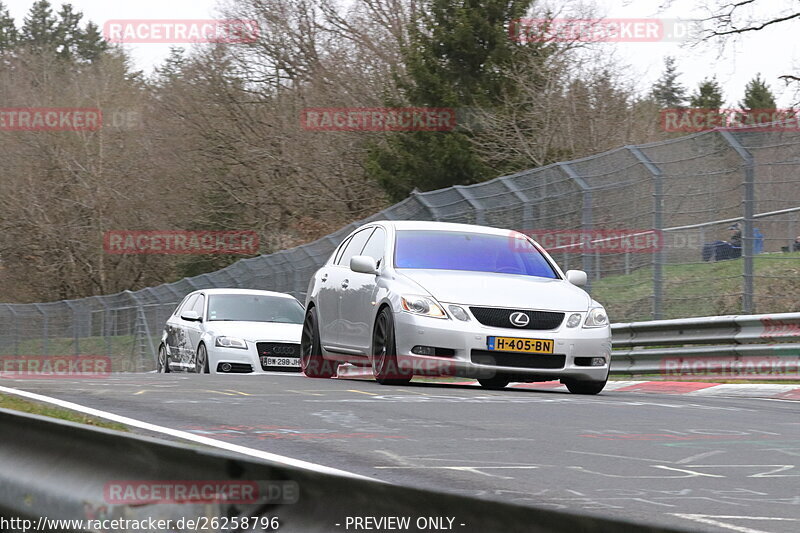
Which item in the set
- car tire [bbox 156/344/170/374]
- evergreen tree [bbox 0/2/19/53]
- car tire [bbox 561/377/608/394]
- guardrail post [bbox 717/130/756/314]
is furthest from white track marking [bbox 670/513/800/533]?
evergreen tree [bbox 0/2/19/53]

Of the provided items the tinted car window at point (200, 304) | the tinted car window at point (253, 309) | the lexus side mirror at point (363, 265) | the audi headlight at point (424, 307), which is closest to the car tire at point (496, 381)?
the audi headlight at point (424, 307)

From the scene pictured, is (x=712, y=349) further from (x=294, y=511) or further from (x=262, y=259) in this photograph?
(x=262, y=259)

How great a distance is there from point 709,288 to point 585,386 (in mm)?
3496

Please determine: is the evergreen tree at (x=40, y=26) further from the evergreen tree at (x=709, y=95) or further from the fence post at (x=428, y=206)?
the fence post at (x=428, y=206)

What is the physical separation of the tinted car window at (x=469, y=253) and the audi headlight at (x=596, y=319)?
3.38 ft

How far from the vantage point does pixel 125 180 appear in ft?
165

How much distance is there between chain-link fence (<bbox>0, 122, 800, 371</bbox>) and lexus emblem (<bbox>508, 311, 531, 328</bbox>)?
412 cm

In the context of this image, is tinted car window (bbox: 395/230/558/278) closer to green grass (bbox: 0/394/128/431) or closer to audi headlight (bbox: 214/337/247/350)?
green grass (bbox: 0/394/128/431)

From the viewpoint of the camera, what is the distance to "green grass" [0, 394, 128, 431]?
710 centimetres

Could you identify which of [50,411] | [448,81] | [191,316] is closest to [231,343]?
[191,316]

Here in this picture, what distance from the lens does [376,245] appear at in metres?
12.4

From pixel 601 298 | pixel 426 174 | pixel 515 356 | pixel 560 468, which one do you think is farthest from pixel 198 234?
pixel 560 468

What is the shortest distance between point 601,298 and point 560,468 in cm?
1032

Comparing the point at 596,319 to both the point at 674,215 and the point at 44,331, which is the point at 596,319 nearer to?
the point at 674,215
